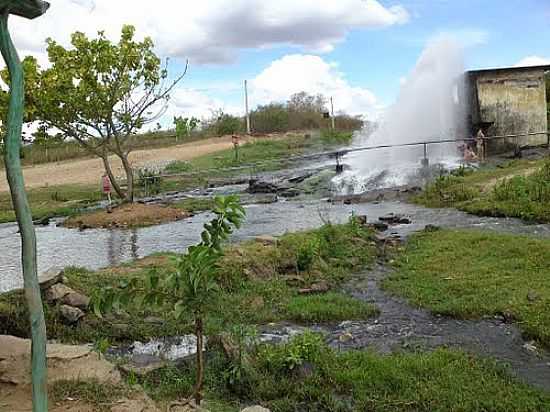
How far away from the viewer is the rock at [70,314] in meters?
Result: 6.62

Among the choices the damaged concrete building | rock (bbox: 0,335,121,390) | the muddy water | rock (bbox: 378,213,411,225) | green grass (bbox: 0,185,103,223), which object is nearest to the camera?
rock (bbox: 0,335,121,390)

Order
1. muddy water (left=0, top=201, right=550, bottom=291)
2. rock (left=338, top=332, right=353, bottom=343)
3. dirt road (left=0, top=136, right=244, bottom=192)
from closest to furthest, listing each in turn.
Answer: rock (left=338, top=332, right=353, bottom=343)
muddy water (left=0, top=201, right=550, bottom=291)
dirt road (left=0, top=136, right=244, bottom=192)

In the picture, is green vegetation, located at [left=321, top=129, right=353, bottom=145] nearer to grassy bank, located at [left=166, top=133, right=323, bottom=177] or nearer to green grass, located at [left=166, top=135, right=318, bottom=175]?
grassy bank, located at [left=166, top=133, right=323, bottom=177]

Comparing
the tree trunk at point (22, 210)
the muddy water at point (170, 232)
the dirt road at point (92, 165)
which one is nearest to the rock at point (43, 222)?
the muddy water at point (170, 232)

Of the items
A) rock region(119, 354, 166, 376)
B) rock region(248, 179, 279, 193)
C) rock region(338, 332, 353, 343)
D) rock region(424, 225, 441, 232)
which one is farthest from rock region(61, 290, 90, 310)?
rock region(248, 179, 279, 193)

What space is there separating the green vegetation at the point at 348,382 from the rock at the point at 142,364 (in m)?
0.09

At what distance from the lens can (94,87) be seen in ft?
54.2

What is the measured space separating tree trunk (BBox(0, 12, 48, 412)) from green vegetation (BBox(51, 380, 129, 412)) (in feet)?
4.42

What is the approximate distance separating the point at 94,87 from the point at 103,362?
13227 millimetres

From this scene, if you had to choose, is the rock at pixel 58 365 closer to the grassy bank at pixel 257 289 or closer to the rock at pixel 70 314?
the grassy bank at pixel 257 289

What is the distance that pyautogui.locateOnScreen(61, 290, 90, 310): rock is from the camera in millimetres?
6867

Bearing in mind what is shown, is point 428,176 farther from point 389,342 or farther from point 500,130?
point 389,342

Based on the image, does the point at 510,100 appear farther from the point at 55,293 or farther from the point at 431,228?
the point at 55,293

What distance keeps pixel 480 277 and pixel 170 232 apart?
8.17 metres
